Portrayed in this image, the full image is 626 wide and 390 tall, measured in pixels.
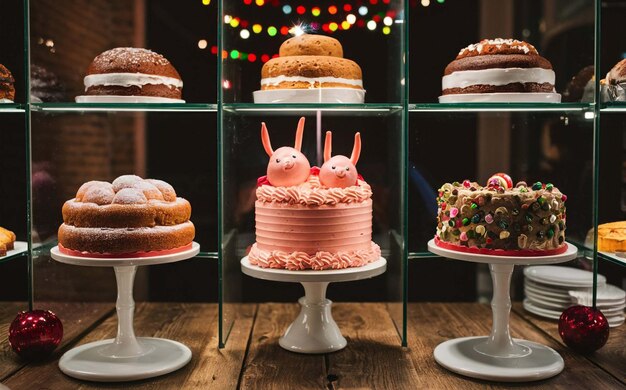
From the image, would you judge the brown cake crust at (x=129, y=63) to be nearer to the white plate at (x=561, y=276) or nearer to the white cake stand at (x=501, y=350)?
the white cake stand at (x=501, y=350)

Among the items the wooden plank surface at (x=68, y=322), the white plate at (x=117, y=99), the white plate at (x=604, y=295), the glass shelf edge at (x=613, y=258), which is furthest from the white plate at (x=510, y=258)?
the wooden plank surface at (x=68, y=322)

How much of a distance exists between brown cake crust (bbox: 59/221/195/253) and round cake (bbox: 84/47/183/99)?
24.3 inches

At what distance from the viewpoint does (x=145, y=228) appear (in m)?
2.43

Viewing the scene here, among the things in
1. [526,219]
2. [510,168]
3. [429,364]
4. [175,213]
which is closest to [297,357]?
[429,364]

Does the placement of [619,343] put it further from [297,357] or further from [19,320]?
[19,320]

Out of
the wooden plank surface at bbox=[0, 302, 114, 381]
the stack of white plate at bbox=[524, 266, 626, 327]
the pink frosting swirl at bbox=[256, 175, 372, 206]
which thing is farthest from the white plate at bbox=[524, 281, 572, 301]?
the wooden plank surface at bbox=[0, 302, 114, 381]

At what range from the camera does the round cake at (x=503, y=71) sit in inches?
106

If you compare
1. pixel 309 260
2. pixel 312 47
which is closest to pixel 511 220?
pixel 309 260

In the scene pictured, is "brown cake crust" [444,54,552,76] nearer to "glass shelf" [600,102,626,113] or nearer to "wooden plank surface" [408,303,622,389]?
"glass shelf" [600,102,626,113]

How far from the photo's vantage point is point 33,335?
2.57 metres

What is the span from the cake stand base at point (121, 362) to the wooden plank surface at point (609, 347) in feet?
5.27

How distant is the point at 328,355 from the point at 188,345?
0.60 m

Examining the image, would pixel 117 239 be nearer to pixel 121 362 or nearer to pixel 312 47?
pixel 121 362

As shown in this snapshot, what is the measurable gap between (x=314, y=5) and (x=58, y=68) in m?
1.25
